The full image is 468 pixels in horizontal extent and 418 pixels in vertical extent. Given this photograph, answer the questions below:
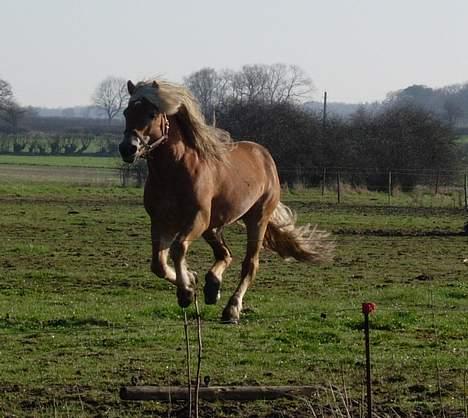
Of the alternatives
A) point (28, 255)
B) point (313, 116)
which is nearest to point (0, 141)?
point (313, 116)

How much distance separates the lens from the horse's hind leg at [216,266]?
30.7 ft

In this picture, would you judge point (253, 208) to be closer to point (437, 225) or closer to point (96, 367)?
point (96, 367)

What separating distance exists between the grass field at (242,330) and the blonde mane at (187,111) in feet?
7.03

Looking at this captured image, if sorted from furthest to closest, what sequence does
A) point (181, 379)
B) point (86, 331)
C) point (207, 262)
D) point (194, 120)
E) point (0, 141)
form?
point (0, 141) < point (207, 262) < point (86, 331) < point (181, 379) < point (194, 120)

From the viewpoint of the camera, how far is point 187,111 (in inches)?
357

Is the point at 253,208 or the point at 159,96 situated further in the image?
the point at 253,208

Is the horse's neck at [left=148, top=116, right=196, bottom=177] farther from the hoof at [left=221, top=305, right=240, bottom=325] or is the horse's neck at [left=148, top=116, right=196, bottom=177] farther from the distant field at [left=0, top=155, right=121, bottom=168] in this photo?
the distant field at [left=0, top=155, right=121, bottom=168]

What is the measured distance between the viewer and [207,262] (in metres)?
21.5

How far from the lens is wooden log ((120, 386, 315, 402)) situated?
29.4 ft

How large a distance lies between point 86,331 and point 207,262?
864cm

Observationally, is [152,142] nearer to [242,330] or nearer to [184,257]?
[184,257]

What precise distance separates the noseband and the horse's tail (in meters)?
3.01

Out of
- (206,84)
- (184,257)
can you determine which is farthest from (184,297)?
(206,84)

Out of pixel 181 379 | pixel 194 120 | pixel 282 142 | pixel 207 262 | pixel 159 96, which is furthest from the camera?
pixel 282 142
